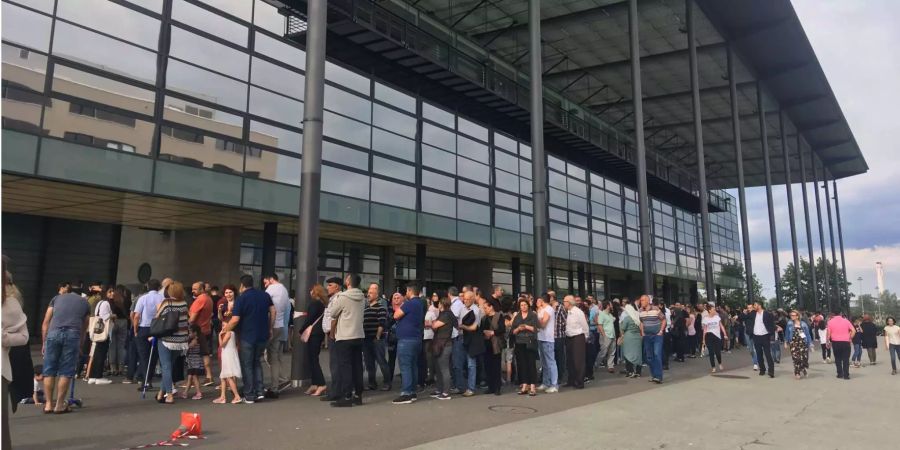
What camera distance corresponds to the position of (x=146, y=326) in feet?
29.9

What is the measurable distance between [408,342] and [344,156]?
37.0 feet

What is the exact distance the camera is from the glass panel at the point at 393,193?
65.8 ft

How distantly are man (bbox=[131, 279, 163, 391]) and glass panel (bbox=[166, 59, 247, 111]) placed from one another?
7.98 meters

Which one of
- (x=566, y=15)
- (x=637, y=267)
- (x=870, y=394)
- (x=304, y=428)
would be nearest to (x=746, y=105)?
(x=637, y=267)

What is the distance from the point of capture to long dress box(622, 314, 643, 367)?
1273 cm

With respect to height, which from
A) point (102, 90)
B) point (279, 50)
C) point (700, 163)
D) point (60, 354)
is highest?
point (279, 50)

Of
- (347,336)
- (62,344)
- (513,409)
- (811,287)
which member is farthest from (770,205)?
(62,344)

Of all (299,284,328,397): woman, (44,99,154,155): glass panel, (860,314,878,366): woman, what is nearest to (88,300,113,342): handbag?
(299,284,328,397): woman

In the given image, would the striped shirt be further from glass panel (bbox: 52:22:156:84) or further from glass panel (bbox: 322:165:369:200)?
glass panel (bbox: 52:22:156:84)

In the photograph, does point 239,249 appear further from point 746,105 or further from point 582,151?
point 746,105

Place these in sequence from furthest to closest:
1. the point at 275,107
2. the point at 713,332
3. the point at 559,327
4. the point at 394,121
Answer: the point at 394,121 < the point at 275,107 < the point at 713,332 < the point at 559,327

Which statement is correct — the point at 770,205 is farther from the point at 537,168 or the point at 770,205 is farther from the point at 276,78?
the point at 276,78

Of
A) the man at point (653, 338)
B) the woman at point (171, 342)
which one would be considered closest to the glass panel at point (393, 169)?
the man at point (653, 338)

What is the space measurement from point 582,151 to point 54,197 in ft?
78.1
